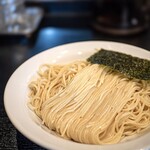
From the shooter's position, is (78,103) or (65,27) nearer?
(78,103)

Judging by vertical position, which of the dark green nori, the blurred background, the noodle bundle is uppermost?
the dark green nori

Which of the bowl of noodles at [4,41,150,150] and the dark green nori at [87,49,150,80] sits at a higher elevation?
the dark green nori at [87,49,150,80]

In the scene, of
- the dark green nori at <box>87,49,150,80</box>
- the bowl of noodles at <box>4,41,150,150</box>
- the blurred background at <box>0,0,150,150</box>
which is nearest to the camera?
the bowl of noodles at <box>4,41,150,150</box>

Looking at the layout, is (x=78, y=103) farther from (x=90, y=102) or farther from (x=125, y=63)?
(x=125, y=63)

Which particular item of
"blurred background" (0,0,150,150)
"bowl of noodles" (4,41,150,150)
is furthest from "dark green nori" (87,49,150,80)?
"blurred background" (0,0,150,150)

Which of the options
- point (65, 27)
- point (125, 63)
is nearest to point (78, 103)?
point (125, 63)

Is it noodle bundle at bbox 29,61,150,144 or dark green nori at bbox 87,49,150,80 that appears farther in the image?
dark green nori at bbox 87,49,150,80

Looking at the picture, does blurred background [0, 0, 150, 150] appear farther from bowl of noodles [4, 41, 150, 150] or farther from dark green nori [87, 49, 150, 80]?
dark green nori [87, 49, 150, 80]
